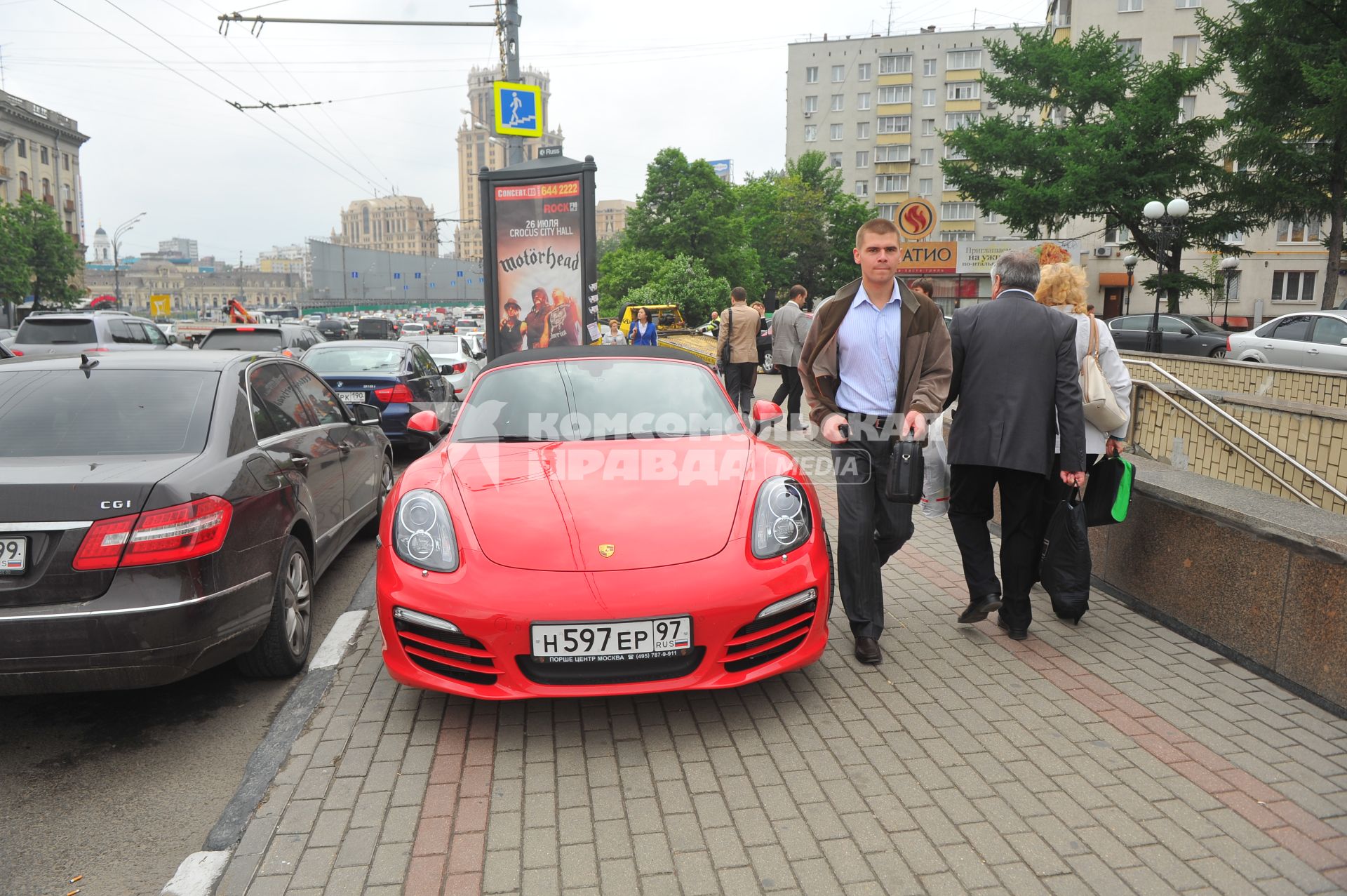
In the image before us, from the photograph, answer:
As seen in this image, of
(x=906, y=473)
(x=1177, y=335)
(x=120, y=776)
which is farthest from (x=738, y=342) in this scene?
(x=1177, y=335)

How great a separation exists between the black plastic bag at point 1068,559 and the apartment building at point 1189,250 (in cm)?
4583

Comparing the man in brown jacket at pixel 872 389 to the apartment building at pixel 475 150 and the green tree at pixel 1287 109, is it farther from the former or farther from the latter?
the apartment building at pixel 475 150

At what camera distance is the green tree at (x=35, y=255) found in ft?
147

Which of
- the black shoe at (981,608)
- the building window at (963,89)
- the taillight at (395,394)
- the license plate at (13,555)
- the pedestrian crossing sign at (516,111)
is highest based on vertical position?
the building window at (963,89)

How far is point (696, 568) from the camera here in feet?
11.1

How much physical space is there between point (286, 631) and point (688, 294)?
42.7 m

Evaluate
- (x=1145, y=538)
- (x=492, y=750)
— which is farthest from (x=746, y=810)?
(x=1145, y=538)

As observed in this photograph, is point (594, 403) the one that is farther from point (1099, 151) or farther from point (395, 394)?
point (1099, 151)

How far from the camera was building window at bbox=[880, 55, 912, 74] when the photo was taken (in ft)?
254

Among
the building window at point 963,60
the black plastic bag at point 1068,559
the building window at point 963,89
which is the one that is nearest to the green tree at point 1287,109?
the black plastic bag at point 1068,559

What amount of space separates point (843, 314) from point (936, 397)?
0.60m

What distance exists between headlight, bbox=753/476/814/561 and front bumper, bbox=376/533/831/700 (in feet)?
0.31

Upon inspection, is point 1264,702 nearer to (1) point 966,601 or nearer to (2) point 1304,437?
(1) point 966,601

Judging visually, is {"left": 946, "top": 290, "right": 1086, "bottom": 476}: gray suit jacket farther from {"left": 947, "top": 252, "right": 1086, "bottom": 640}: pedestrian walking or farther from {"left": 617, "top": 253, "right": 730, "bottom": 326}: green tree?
{"left": 617, "top": 253, "right": 730, "bottom": 326}: green tree
